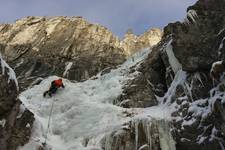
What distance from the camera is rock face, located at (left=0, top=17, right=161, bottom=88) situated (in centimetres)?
2641

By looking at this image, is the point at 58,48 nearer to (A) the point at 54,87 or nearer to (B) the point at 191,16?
(A) the point at 54,87

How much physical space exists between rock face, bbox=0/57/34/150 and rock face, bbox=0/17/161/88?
32.5 ft

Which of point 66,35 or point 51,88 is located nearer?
point 51,88

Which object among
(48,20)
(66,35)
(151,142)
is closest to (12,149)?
(151,142)

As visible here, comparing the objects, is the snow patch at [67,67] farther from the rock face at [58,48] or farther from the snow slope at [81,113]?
the snow slope at [81,113]

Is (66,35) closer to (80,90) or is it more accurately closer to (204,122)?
(80,90)

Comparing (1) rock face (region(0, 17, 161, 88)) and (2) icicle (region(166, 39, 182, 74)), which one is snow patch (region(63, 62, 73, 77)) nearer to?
→ (1) rock face (region(0, 17, 161, 88))

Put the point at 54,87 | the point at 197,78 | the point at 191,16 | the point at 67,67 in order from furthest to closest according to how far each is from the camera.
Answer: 1. the point at 67,67
2. the point at 54,87
3. the point at 191,16
4. the point at 197,78

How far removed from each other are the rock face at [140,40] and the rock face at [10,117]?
76.8 ft

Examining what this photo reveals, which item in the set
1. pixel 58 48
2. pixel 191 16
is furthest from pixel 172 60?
pixel 58 48

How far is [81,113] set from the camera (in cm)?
1675

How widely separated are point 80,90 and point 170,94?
492 centimetres

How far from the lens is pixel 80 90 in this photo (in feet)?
65.7

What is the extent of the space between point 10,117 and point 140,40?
2658 cm
